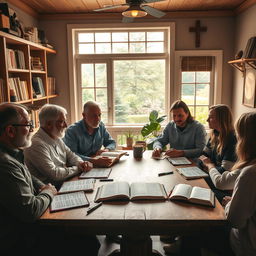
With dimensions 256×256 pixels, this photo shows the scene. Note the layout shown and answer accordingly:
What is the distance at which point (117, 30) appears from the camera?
4227mm

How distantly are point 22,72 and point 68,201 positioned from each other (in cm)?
225

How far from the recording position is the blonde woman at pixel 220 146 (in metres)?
1.95

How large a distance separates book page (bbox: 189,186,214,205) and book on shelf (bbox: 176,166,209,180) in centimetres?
24

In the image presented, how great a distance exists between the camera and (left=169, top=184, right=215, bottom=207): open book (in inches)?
54.3

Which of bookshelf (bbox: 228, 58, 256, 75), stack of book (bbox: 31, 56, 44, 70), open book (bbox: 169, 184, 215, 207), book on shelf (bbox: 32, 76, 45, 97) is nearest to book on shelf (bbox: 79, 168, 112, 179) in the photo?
open book (bbox: 169, 184, 215, 207)

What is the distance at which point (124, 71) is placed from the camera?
434 centimetres

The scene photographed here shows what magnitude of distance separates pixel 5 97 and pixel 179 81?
2653 mm

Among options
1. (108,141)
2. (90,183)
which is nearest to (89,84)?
(108,141)

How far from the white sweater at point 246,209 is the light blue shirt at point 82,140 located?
151 cm

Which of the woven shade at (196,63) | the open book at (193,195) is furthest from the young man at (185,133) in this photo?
the woven shade at (196,63)

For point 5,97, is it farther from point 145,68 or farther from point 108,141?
point 145,68

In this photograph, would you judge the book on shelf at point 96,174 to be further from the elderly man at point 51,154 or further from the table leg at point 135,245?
the table leg at point 135,245

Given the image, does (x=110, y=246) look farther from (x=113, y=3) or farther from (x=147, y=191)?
(x=113, y=3)

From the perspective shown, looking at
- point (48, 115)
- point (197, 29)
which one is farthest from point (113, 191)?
point (197, 29)
